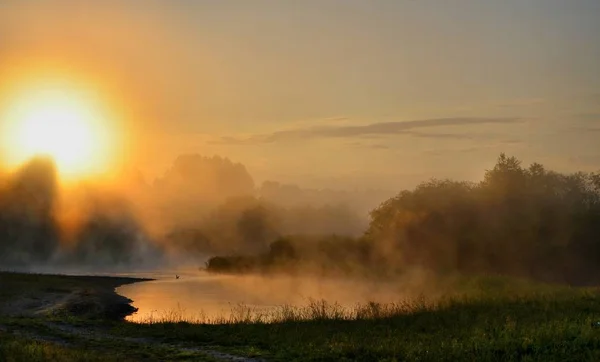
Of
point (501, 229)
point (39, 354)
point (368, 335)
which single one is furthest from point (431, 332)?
point (501, 229)

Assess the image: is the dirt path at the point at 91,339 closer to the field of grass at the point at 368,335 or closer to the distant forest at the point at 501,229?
the field of grass at the point at 368,335

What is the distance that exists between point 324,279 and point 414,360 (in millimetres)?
93207

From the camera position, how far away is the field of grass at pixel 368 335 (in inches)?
1097

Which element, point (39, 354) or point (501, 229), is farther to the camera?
point (501, 229)

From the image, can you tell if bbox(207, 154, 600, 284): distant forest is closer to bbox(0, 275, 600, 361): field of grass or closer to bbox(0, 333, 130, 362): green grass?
bbox(0, 275, 600, 361): field of grass

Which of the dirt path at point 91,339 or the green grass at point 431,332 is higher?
the green grass at point 431,332

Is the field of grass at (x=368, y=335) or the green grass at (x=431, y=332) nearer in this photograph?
the green grass at (x=431, y=332)

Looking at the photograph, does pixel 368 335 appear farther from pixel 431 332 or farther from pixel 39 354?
pixel 39 354

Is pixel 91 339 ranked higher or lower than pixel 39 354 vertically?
lower

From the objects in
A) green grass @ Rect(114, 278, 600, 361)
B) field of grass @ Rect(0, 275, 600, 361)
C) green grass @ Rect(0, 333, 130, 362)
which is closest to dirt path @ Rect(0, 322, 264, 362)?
field of grass @ Rect(0, 275, 600, 361)

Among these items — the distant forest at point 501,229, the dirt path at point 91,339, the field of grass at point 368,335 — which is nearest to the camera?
the field of grass at point 368,335

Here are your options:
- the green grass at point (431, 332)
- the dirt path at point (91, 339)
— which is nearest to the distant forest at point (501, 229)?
the green grass at point (431, 332)

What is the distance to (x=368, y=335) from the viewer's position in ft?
115

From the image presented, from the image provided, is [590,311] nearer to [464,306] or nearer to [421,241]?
[464,306]
